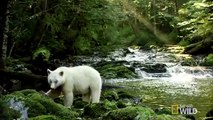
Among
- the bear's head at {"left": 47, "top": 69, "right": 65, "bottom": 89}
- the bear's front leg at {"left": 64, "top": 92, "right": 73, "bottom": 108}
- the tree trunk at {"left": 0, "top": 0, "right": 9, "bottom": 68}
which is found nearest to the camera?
the bear's head at {"left": 47, "top": 69, "right": 65, "bottom": 89}

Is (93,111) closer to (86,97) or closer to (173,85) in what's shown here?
(86,97)

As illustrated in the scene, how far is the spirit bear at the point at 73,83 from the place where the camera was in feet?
30.2

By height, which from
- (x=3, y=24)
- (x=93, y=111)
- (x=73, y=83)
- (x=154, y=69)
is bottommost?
(x=154, y=69)

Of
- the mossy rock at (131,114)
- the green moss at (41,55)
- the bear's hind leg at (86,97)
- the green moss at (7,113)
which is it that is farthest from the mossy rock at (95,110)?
the green moss at (41,55)

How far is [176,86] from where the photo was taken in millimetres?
17047

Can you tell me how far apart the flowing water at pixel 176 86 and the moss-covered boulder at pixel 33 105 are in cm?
388

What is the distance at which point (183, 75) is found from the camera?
21641 millimetres

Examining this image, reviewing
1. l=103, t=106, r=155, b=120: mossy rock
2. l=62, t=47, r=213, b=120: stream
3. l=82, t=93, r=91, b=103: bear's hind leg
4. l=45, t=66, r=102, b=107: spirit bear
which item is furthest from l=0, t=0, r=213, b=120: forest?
l=82, t=93, r=91, b=103: bear's hind leg

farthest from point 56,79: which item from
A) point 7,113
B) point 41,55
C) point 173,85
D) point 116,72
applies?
point 41,55

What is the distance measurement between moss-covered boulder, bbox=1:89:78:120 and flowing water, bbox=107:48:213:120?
3884 mm

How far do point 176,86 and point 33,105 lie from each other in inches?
425

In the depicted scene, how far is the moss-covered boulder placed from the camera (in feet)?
21.1

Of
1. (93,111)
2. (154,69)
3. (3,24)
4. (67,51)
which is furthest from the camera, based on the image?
(67,51)

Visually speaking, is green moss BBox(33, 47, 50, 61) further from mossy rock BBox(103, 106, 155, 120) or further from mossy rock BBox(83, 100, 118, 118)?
mossy rock BBox(103, 106, 155, 120)
